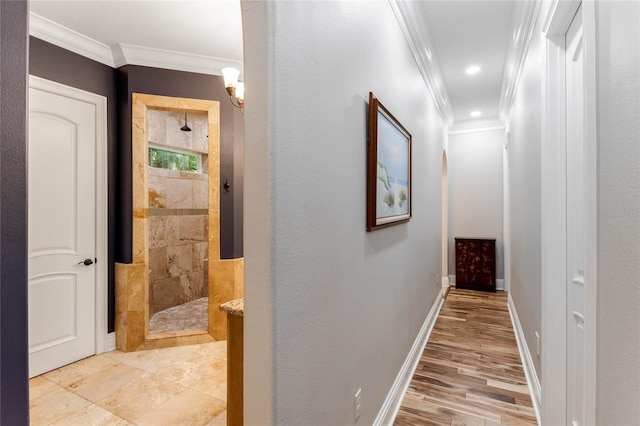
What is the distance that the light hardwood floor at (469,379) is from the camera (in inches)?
78.5

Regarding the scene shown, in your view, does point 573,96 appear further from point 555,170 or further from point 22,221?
point 22,221

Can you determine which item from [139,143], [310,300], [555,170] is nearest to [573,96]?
[555,170]

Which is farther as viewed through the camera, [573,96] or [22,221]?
[573,96]

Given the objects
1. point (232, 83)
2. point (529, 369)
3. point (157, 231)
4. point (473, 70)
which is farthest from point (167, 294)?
point (473, 70)

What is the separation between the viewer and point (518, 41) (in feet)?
8.31

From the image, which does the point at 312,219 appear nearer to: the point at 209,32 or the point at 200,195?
the point at 209,32

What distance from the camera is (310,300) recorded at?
1056 mm

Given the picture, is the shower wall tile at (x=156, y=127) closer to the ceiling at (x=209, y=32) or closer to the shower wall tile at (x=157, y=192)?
the shower wall tile at (x=157, y=192)

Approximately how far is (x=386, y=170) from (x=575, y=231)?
101 cm

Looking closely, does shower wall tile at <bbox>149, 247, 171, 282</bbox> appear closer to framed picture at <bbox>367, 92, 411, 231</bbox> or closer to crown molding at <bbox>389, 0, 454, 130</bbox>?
framed picture at <bbox>367, 92, 411, 231</bbox>

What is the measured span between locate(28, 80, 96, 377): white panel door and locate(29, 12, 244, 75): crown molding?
1.44 feet

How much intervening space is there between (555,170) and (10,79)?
225cm

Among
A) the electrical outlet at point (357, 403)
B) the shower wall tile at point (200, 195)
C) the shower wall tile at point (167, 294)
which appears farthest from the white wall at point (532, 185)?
the shower wall tile at point (167, 294)

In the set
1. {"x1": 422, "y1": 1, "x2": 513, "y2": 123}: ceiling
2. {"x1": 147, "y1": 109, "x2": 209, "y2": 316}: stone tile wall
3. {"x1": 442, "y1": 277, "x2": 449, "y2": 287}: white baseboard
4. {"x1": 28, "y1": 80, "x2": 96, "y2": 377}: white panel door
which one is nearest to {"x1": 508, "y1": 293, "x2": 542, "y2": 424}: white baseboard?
{"x1": 442, "y1": 277, "x2": 449, "y2": 287}: white baseboard
